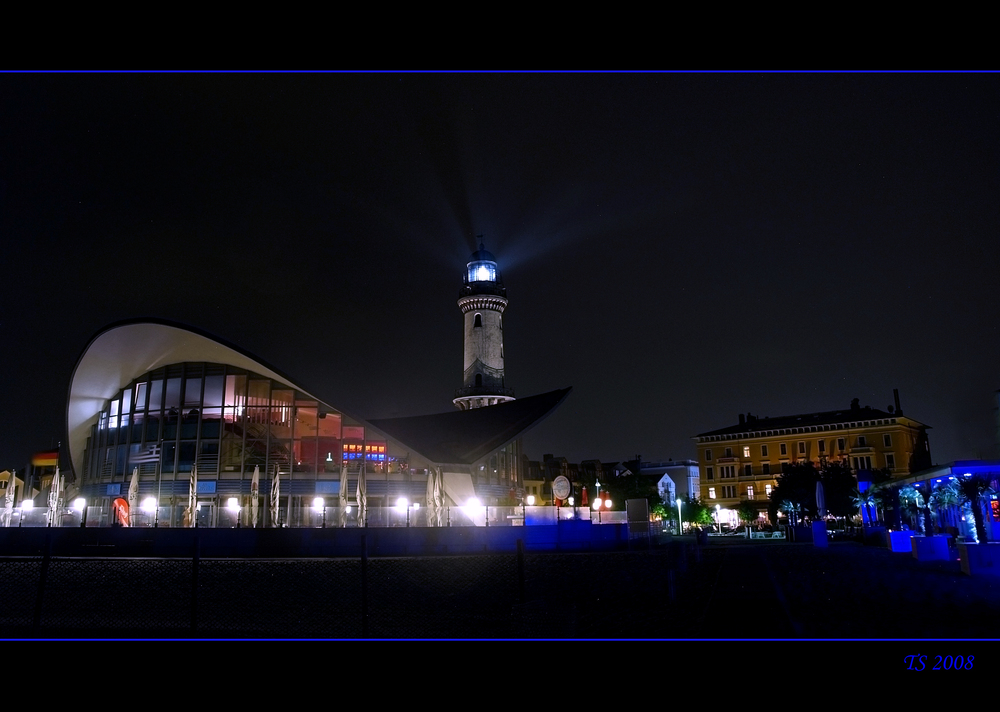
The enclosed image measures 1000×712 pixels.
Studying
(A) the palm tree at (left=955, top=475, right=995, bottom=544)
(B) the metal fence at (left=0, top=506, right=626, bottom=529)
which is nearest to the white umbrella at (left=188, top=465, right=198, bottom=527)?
(B) the metal fence at (left=0, top=506, right=626, bottom=529)

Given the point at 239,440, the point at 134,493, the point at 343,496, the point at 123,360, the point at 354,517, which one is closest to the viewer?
the point at 354,517

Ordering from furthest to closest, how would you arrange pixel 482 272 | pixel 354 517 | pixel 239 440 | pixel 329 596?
pixel 482 272 → pixel 239 440 → pixel 354 517 → pixel 329 596

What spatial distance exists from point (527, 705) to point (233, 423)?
37.2 m

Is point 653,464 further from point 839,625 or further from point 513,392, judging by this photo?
point 839,625

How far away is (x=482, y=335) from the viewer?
67.1 metres

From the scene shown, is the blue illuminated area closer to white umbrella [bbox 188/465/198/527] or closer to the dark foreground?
white umbrella [bbox 188/465/198/527]

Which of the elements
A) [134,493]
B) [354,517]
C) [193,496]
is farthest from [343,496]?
[134,493]

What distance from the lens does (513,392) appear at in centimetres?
6619

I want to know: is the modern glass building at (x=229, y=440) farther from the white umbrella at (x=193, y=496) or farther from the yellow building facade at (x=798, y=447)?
the yellow building facade at (x=798, y=447)

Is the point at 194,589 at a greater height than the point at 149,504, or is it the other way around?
the point at 149,504

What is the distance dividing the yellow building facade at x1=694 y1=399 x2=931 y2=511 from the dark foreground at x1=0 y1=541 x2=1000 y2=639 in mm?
61717

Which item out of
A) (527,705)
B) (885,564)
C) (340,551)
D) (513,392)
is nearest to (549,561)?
(340,551)

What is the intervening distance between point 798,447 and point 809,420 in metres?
4.18

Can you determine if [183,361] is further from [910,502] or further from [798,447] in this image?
[798,447]
